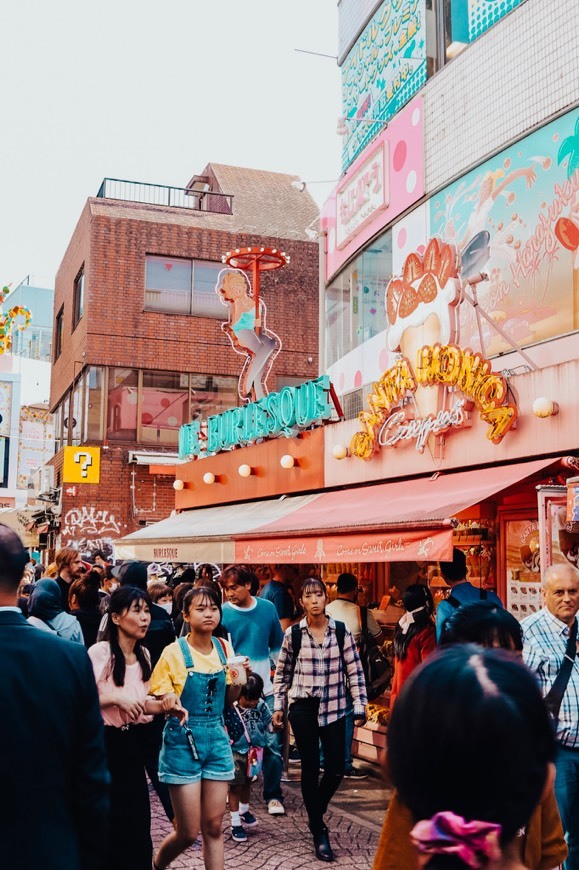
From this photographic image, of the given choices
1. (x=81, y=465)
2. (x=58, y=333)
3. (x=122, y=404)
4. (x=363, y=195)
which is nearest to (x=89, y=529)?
(x=81, y=465)

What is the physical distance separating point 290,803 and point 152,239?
18.5 meters

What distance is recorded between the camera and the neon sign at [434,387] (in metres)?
9.44

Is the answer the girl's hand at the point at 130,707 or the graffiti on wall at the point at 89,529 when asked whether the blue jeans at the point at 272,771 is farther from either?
the graffiti on wall at the point at 89,529

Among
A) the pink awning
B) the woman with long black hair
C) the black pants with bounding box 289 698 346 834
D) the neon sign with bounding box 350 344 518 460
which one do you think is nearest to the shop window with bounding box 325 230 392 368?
the neon sign with bounding box 350 344 518 460

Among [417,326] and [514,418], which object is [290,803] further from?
[417,326]

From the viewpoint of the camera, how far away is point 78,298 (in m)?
25.8

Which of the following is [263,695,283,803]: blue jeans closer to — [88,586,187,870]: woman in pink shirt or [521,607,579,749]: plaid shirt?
[88,586,187,870]: woman in pink shirt

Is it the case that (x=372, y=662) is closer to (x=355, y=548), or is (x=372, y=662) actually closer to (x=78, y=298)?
(x=355, y=548)

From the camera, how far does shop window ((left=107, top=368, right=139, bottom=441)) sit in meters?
23.5

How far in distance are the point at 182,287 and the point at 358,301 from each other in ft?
34.1

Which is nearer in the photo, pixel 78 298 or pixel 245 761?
pixel 245 761

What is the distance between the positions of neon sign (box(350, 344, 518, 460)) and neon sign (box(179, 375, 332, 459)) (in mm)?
1476

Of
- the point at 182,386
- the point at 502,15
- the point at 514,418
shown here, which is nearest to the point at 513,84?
the point at 502,15

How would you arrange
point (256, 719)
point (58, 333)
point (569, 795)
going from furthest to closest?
point (58, 333) → point (256, 719) → point (569, 795)
